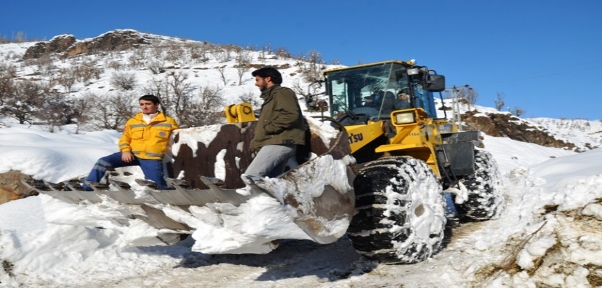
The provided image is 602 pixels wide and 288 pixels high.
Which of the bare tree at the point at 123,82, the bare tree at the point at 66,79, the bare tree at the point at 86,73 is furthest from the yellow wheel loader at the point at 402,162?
the bare tree at the point at 86,73

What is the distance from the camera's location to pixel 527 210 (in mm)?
4219

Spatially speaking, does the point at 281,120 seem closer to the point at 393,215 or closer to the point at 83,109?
the point at 393,215

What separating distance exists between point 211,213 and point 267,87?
1205 mm

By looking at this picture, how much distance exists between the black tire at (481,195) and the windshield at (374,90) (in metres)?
1.20

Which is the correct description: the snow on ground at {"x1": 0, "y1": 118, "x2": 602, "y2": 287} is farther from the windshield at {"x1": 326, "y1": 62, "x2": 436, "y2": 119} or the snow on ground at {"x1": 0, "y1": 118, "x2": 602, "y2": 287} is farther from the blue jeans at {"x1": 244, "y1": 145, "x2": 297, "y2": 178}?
the windshield at {"x1": 326, "y1": 62, "x2": 436, "y2": 119}

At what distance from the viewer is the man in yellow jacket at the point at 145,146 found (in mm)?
5098

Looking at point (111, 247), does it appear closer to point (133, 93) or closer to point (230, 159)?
point (230, 159)

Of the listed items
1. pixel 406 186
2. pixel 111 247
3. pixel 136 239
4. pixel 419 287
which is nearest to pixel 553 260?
pixel 419 287

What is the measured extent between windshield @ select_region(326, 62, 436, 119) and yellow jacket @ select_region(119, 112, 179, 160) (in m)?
2.07

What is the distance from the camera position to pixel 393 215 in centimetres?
403

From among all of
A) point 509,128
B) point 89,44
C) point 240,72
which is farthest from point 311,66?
point 89,44

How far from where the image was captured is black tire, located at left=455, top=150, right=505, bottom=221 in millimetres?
6238

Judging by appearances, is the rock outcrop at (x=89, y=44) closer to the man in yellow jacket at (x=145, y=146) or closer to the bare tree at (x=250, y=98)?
the bare tree at (x=250, y=98)

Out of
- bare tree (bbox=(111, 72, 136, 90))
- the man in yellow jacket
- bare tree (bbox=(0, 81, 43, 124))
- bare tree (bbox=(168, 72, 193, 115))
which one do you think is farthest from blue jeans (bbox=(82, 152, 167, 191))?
bare tree (bbox=(111, 72, 136, 90))
